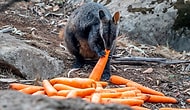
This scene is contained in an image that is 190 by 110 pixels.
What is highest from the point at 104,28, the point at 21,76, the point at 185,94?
the point at 104,28

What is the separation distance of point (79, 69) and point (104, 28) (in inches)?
29.9

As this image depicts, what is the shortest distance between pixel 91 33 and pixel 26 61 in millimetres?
1007

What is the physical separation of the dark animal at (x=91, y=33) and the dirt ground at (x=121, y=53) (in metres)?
0.25

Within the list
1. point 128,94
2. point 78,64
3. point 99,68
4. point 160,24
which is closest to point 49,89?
point 128,94

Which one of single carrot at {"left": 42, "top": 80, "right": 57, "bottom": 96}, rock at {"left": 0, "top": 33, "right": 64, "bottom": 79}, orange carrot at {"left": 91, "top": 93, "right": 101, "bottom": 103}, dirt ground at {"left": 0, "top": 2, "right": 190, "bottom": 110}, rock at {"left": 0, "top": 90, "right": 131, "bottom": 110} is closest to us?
rock at {"left": 0, "top": 90, "right": 131, "bottom": 110}

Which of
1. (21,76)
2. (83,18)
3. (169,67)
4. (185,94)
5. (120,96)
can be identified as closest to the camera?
(120,96)

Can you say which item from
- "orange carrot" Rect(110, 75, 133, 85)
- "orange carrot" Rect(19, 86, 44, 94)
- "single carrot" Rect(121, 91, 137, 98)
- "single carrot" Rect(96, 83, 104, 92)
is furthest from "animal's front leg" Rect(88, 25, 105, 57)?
"orange carrot" Rect(19, 86, 44, 94)

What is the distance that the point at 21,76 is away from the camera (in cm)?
559

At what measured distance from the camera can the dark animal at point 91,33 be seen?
6.07 metres

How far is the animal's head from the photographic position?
19.7ft

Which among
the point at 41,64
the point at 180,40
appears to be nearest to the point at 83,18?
the point at 41,64

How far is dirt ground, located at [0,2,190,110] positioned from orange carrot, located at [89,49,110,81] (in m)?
0.28

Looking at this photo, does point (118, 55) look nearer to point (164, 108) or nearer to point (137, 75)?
point (137, 75)

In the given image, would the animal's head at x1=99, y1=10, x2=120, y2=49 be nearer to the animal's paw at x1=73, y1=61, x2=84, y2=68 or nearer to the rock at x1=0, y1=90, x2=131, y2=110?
the animal's paw at x1=73, y1=61, x2=84, y2=68
